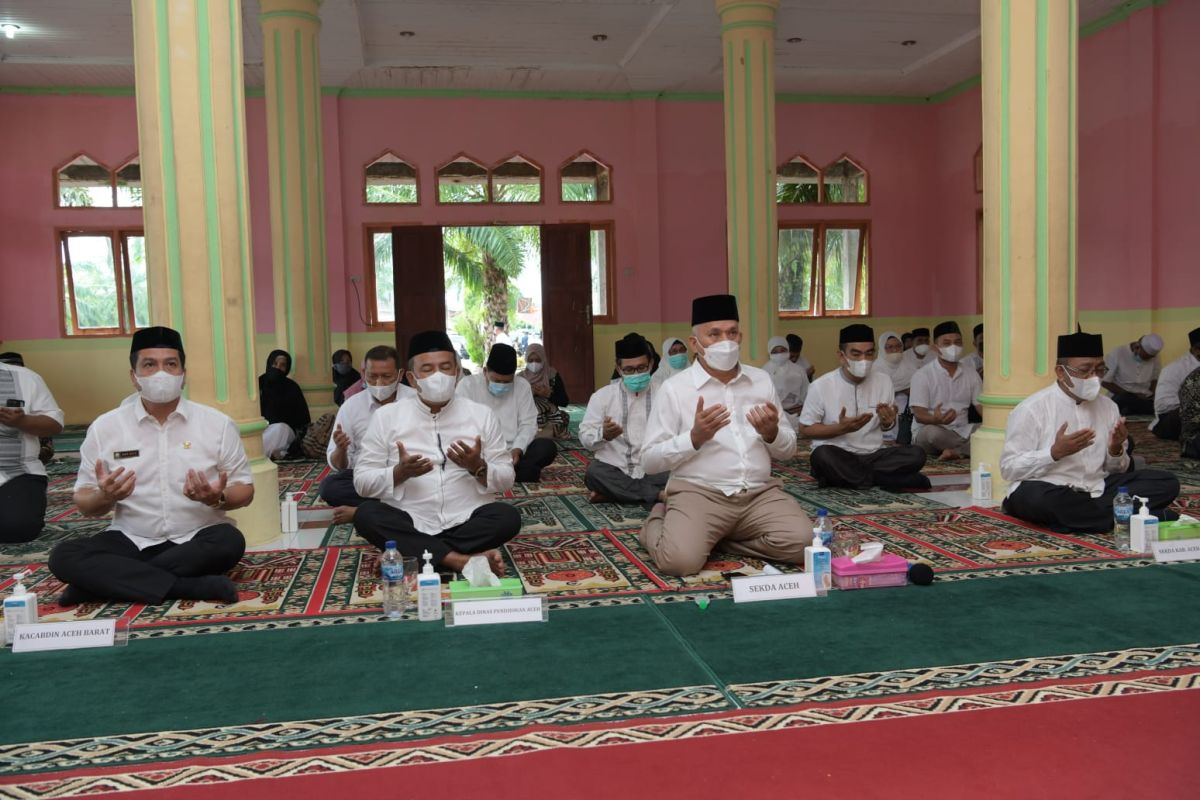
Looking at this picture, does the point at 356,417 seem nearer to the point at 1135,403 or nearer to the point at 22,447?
the point at 22,447

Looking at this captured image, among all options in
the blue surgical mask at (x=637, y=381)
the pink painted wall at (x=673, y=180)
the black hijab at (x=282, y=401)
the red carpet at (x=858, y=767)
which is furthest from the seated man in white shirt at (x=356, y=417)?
the pink painted wall at (x=673, y=180)

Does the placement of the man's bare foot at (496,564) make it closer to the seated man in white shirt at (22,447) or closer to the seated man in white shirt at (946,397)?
the seated man in white shirt at (22,447)

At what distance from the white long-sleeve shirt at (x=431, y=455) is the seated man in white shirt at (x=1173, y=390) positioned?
526cm

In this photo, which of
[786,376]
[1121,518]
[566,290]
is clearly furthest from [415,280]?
[1121,518]

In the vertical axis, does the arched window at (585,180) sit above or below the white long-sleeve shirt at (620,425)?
above

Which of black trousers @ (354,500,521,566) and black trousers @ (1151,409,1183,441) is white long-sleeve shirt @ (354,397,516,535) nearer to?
black trousers @ (354,500,521,566)

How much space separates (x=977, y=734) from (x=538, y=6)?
782 cm

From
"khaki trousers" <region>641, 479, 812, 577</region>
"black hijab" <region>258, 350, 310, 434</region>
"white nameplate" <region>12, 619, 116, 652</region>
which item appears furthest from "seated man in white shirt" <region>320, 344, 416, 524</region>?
"black hijab" <region>258, 350, 310, 434</region>

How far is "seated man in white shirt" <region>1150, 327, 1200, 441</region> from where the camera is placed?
22.2 ft

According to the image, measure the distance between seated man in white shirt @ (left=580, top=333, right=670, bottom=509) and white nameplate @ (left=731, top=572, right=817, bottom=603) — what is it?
1812mm

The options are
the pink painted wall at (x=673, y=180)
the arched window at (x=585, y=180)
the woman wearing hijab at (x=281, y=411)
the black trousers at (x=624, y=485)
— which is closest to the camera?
the black trousers at (x=624, y=485)

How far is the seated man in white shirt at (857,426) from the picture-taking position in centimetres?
509

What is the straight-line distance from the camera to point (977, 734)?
1983mm

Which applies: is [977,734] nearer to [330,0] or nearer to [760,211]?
[760,211]
